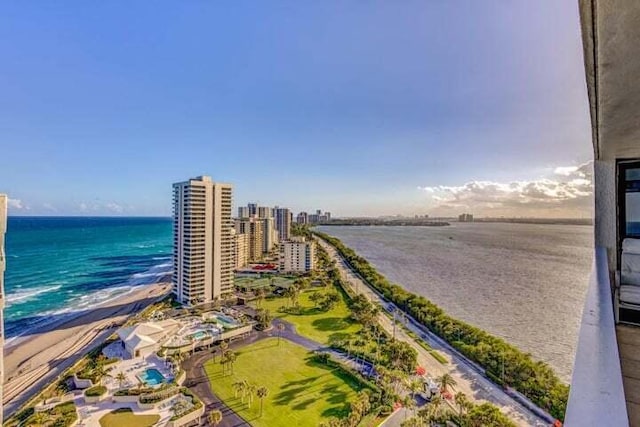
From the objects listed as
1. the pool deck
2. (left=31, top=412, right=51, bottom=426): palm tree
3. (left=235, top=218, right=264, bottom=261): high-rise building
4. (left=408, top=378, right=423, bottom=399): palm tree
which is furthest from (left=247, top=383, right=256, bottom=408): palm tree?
(left=235, top=218, right=264, bottom=261): high-rise building

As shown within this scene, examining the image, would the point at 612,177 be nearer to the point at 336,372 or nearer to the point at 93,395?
the point at 336,372

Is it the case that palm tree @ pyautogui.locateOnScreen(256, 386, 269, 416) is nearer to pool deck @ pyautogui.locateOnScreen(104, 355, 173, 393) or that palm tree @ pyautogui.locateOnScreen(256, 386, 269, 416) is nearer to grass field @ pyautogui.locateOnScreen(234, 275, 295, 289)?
pool deck @ pyautogui.locateOnScreen(104, 355, 173, 393)

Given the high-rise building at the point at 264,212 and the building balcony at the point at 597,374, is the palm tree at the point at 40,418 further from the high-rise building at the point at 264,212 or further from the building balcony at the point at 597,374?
the high-rise building at the point at 264,212

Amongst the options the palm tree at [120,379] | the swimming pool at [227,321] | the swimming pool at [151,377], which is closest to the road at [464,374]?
the swimming pool at [227,321]

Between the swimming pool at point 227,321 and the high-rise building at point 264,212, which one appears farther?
the high-rise building at point 264,212

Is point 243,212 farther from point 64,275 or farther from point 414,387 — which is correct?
point 414,387
